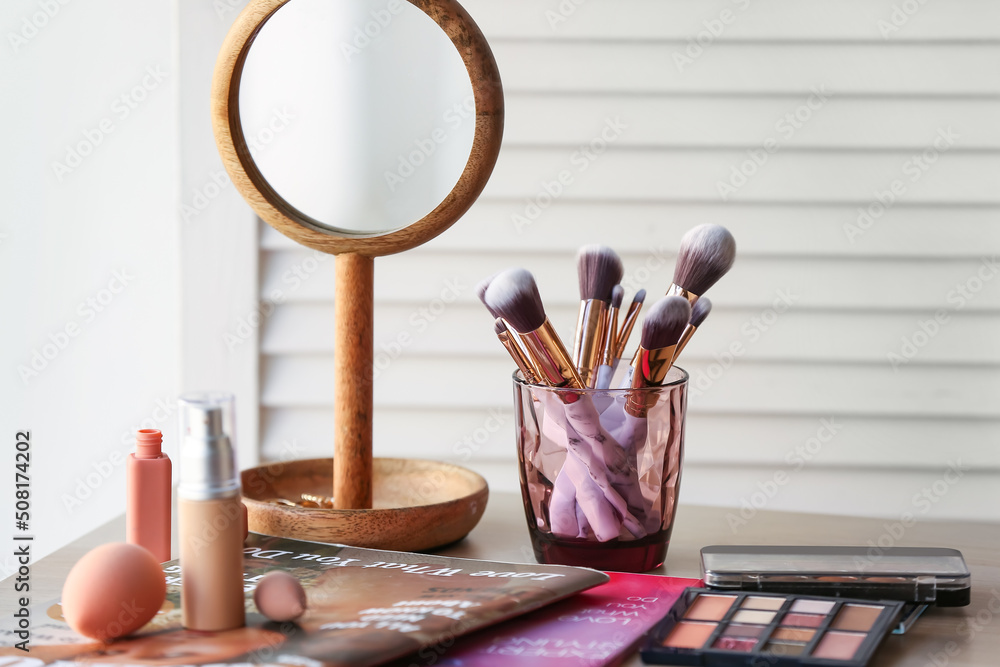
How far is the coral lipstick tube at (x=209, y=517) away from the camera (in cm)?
45

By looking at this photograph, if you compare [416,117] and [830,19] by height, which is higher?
[830,19]

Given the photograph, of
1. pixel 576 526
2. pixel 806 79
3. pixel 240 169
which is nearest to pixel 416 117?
pixel 240 169

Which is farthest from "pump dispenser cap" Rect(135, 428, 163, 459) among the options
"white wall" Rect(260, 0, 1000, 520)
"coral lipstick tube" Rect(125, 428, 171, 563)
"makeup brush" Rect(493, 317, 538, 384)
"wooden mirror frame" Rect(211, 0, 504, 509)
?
"white wall" Rect(260, 0, 1000, 520)

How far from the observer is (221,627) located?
0.46m

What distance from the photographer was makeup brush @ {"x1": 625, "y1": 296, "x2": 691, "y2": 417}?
569 millimetres

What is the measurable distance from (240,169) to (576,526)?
1.21ft

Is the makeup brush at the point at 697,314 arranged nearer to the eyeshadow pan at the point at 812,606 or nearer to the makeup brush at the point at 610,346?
the makeup brush at the point at 610,346

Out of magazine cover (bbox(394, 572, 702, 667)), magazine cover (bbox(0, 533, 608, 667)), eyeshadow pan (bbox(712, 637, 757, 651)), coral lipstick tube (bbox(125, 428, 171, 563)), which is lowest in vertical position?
magazine cover (bbox(394, 572, 702, 667))

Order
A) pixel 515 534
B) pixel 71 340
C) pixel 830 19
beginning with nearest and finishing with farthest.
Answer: pixel 515 534, pixel 830 19, pixel 71 340

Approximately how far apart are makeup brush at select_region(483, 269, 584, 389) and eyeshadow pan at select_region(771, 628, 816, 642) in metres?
0.21

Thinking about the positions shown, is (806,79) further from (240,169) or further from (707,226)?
(240,169)

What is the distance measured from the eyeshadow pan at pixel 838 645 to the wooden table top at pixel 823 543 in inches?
1.1

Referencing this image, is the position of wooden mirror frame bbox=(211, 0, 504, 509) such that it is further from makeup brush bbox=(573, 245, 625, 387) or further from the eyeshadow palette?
the eyeshadow palette

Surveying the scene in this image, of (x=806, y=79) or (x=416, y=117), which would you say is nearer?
(x=416, y=117)
